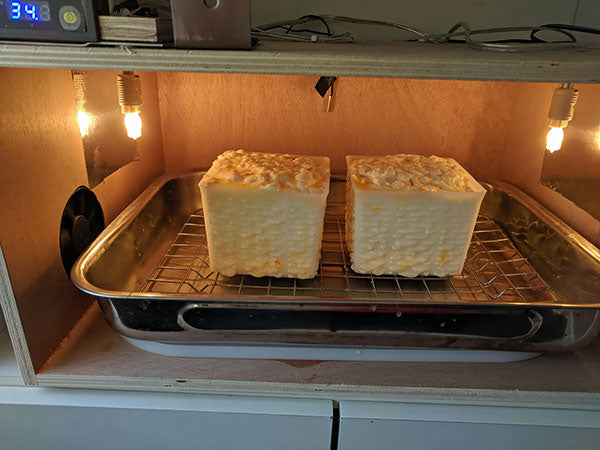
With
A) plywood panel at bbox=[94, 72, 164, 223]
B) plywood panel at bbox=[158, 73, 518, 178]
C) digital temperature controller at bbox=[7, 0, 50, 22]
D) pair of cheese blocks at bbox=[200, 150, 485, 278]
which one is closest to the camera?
digital temperature controller at bbox=[7, 0, 50, 22]

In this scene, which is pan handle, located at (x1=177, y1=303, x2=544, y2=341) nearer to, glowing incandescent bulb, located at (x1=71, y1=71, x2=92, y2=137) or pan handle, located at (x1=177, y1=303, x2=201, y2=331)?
pan handle, located at (x1=177, y1=303, x2=201, y2=331)

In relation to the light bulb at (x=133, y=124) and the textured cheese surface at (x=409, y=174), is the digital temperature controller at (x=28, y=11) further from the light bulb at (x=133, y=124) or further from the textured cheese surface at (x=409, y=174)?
the textured cheese surface at (x=409, y=174)

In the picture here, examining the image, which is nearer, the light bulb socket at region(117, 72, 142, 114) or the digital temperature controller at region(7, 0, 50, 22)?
the digital temperature controller at region(7, 0, 50, 22)

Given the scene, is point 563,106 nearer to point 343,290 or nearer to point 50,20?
point 343,290

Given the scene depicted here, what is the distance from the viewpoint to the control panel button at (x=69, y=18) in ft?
1.81

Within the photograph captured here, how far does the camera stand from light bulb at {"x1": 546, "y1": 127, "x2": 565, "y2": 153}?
0.85m

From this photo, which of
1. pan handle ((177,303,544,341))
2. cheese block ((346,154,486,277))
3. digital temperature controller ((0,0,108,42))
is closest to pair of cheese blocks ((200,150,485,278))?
cheese block ((346,154,486,277))

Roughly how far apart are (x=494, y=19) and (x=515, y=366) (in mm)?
679

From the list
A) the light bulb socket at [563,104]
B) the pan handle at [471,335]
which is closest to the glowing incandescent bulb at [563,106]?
the light bulb socket at [563,104]

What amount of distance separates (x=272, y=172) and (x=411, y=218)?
0.80 feet

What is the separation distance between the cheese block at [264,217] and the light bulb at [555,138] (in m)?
0.42

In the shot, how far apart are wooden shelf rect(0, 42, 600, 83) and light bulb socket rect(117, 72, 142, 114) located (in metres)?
0.29

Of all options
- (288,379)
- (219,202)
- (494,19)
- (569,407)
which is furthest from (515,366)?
(494,19)

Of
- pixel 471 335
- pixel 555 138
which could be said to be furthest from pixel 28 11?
pixel 555 138
